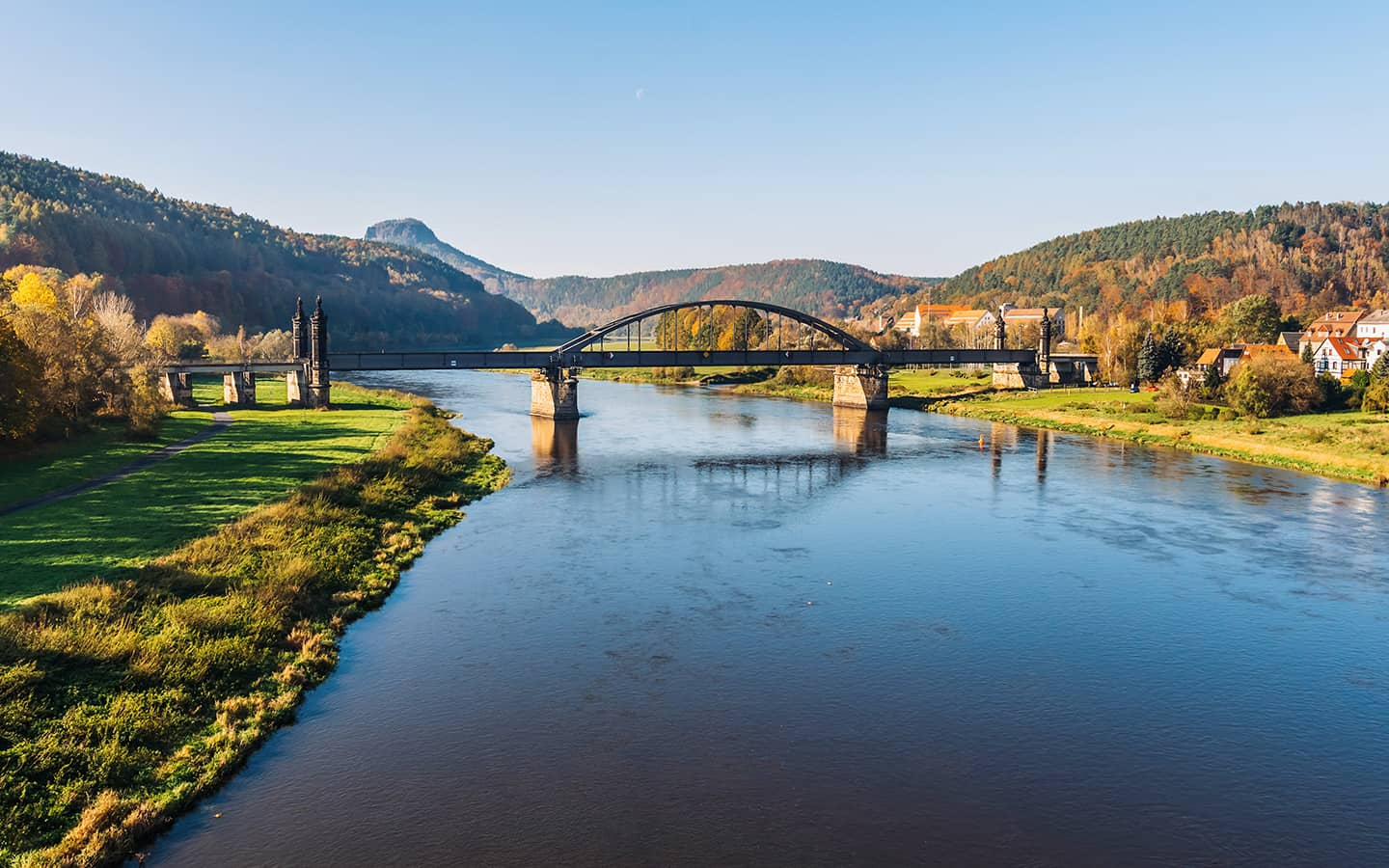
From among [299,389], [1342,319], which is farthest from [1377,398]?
[299,389]

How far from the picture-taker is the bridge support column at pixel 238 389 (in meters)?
85.0

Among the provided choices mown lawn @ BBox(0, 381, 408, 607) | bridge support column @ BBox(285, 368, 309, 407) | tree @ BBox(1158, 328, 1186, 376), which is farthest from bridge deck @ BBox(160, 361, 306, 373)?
tree @ BBox(1158, 328, 1186, 376)

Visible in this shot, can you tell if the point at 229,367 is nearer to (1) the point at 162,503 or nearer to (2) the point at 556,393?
(2) the point at 556,393

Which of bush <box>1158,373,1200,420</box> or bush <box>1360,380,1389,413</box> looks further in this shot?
bush <box>1158,373,1200,420</box>

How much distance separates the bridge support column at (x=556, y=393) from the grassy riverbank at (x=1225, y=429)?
40989 millimetres

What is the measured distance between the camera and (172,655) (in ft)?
73.7

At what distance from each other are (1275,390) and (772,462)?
44.9 meters

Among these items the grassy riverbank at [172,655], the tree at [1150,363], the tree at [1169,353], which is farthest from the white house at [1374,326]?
the grassy riverbank at [172,655]

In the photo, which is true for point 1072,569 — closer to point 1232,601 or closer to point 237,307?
point 1232,601

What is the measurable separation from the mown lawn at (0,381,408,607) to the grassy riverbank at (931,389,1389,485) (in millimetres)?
58180

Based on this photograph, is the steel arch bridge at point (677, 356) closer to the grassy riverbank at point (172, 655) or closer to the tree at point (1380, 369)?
the tree at point (1380, 369)

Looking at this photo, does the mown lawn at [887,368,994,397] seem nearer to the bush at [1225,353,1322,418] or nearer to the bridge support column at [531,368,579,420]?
the bush at [1225,353,1322,418]

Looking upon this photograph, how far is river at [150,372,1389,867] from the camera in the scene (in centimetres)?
1720

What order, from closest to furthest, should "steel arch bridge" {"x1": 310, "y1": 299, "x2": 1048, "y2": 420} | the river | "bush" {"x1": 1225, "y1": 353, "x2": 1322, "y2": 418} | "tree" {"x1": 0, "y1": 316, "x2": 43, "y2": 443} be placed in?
the river
"tree" {"x1": 0, "y1": 316, "x2": 43, "y2": 443}
"bush" {"x1": 1225, "y1": 353, "x2": 1322, "y2": 418}
"steel arch bridge" {"x1": 310, "y1": 299, "x2": 1048, "y2": 420}
